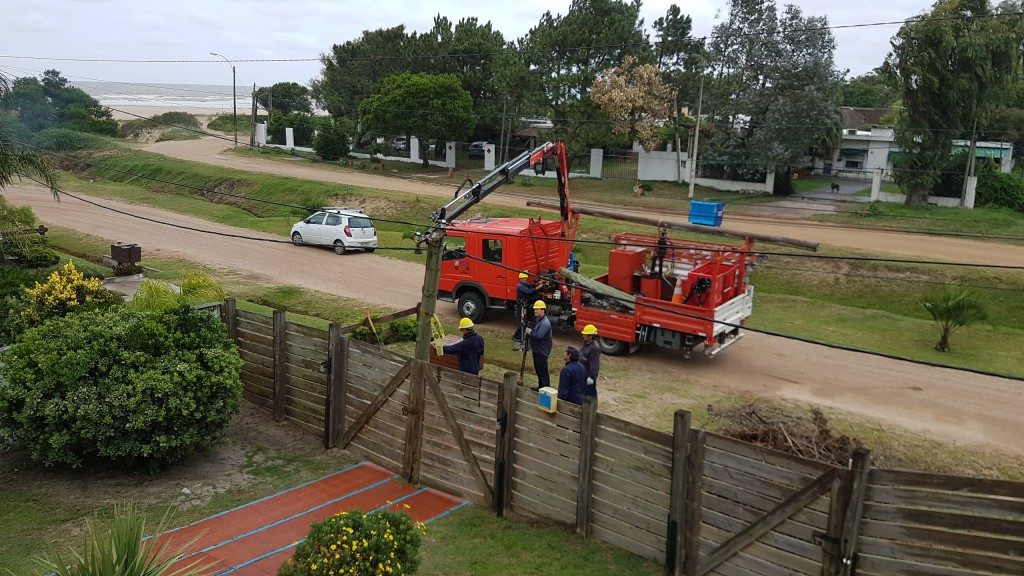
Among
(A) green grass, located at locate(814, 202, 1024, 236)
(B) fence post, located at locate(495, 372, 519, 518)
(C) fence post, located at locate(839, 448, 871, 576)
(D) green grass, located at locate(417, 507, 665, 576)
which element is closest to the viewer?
(C) fence post, located at locate(839, 448, 871, 576)

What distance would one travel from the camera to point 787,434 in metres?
9.77

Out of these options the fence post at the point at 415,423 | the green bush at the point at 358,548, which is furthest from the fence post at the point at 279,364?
the green bush at the point at 358,548

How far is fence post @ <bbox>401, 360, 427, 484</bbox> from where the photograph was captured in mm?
9383

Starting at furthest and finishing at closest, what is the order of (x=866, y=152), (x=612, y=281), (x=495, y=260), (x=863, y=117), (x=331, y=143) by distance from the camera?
(x=863, y=117) → (x=331, y=143) → (x=866, y=152) → (x=495, y=260) → (x=612, y=281)

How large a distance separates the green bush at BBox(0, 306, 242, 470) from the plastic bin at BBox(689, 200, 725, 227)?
34.7ft

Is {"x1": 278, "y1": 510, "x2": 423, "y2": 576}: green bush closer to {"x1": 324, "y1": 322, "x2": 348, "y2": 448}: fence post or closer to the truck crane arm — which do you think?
{"x1": 324, "y1": 322, "x2": 348, "y2": 448}: fence post

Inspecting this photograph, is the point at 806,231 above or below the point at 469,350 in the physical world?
above

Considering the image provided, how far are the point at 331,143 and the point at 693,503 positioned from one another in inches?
1931

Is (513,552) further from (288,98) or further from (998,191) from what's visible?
(288,98)

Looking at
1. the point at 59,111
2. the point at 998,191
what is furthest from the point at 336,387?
the point at 59,111

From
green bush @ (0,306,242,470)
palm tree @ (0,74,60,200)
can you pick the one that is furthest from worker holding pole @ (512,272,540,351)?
palm tree @ (0,74,60,200)

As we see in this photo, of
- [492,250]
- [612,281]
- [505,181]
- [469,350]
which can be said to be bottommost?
[469,350]

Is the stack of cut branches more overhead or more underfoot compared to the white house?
more underfoot

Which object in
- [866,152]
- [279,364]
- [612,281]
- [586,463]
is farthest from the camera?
[866,152]
